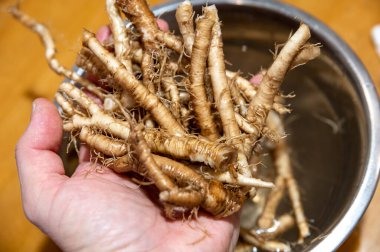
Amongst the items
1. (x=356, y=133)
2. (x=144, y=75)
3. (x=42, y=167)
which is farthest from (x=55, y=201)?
(x=356, y=133)

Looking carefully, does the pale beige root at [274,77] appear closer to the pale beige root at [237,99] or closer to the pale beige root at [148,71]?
the pale beige root at [237,99]

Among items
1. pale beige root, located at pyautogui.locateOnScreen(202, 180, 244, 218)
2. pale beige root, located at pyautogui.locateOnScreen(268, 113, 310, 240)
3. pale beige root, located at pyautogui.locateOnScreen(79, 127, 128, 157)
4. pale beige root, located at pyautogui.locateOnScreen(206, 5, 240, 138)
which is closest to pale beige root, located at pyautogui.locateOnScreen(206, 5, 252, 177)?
pale beige root, located at pyautogui.locateOnScreen(206, 5, 240, 138)

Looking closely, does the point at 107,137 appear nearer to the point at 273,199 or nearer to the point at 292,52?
the point at 292,52

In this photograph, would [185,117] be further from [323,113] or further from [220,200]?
[323,113]

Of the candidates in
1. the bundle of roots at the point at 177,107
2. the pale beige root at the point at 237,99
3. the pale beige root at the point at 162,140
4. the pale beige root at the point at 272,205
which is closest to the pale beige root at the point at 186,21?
the bundle of roots at the point at 177,107

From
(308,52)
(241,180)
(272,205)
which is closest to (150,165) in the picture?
(241,180)

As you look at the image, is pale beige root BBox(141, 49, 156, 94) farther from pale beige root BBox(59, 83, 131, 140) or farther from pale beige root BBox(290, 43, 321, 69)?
pale beige root BBox(290, 43, 321, 69)
